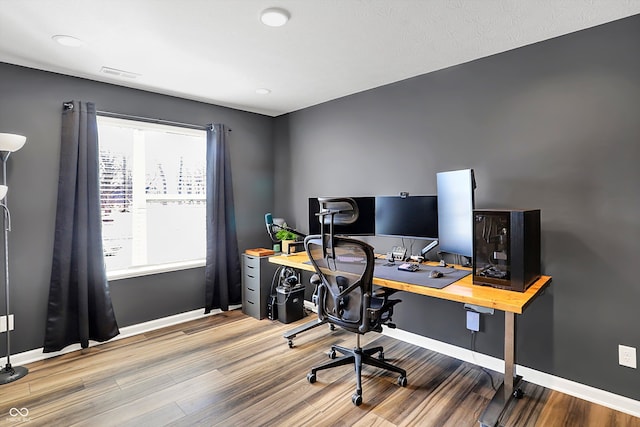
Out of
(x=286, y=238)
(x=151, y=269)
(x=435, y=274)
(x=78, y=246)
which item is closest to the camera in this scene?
(x=435, y=274)

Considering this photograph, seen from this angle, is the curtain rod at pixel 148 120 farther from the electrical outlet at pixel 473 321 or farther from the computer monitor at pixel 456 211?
the electrical outlet at pixel 473 321

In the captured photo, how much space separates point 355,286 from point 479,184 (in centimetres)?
136

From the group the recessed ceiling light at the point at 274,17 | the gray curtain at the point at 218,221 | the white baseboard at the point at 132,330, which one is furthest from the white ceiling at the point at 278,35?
the white baseboard at the point at 132,330

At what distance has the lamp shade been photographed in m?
2.43

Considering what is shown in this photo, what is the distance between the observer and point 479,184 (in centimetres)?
271

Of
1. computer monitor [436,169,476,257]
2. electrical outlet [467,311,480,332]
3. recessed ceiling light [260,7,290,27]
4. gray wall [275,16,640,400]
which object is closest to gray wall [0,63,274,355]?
recessed ceiling light [260,7,290,27]

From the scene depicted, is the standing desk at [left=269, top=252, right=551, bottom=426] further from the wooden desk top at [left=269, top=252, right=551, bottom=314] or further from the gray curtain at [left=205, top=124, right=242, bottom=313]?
the gray curtain at [left=205, top=124, right=242, bottom=313]

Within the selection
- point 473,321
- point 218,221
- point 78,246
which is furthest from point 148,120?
point 473,321

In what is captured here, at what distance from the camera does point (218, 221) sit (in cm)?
391

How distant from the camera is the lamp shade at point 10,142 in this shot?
2.43 metres

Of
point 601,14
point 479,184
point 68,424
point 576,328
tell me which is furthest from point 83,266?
point 601,14

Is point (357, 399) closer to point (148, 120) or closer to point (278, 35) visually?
point (278, 35)

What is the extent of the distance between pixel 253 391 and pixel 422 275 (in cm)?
149

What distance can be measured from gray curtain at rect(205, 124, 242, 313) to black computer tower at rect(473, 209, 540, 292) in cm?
278
